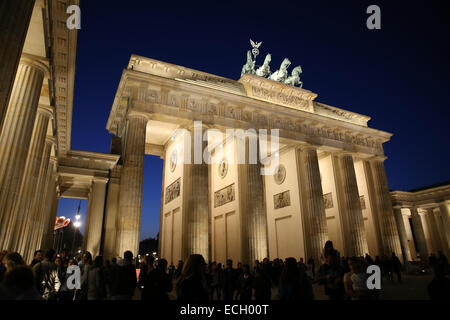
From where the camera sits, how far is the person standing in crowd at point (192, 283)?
3.94 m

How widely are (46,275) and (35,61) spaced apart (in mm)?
6570

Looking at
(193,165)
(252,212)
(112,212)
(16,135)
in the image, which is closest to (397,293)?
(252,212)

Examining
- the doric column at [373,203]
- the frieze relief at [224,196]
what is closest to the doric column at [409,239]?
the doric column at [373,203]

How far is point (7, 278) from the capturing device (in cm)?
264

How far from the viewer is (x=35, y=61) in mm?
8867

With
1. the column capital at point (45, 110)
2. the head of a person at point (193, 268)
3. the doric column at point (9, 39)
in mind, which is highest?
the column capital at point (45, 110)

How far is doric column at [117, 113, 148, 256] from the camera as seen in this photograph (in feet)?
48.6

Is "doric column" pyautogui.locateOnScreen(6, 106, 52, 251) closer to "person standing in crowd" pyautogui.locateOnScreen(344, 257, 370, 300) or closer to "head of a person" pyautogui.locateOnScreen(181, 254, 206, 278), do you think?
"head of a person" pyautogui.locateOnScreen(181, 254, 206, 278)

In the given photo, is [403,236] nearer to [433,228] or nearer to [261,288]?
[433,228]

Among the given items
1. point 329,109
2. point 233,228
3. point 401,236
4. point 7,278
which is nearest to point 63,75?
point 7,278

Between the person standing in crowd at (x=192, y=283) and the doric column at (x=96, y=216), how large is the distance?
14.5m

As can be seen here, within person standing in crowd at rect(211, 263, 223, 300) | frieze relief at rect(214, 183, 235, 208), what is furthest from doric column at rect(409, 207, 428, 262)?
person standing in crowd at rect(211, 263, 223, 300)

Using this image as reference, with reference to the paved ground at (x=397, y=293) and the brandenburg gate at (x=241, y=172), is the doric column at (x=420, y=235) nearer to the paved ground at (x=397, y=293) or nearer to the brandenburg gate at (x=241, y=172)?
the brandenburg gate at (x=241, y=172)
